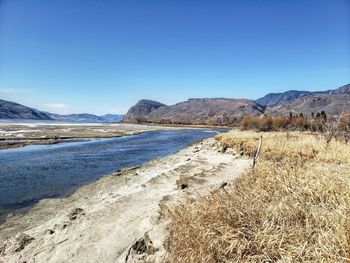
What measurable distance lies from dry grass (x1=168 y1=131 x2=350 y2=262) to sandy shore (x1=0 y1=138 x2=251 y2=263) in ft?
4.21

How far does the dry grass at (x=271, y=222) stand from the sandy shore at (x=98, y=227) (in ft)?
4.21

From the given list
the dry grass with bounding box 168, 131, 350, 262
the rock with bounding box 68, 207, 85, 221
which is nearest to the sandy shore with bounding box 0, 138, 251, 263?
the rock with bounding box 68, 207, 85, 221

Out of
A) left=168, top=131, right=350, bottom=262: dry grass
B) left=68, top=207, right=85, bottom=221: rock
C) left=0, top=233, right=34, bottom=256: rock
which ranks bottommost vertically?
left=0, top=233, right=34, bottom=256: rock

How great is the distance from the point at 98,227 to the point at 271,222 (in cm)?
579

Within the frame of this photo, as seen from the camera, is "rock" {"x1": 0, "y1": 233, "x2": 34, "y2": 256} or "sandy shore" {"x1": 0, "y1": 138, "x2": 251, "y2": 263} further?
"rock" {"x1": 0, "y1": 233, "x2": 34, "y2": 256}

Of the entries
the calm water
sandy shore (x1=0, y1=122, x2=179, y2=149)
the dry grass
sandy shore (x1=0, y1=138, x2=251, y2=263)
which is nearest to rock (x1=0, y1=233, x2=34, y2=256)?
sandy shore (x1=0, y1=138, x2=251, y2=263)

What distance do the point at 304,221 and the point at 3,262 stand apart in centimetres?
745

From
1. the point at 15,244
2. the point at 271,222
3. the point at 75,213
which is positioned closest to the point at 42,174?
the point at 75,213

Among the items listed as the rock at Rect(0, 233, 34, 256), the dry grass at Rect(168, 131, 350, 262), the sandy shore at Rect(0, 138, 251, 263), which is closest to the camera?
the dry grass at Rect(168, 131, 350, 262)

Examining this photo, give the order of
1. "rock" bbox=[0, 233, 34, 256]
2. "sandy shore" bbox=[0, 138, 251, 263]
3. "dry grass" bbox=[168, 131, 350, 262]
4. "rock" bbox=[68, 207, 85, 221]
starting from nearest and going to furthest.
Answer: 1. "dry grass" bbox=[168, 131, 350, 262]
2. "sandy shore" bbox=[0, 138, 251, 263]
3. "rock" bbox=[0, 233, 34, 256]
4. "rock" bbox=[68, 207, 85, 221]

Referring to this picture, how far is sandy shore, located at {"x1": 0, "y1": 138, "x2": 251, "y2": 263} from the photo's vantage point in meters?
7.06

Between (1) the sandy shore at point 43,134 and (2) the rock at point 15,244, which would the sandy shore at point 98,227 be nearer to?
(2) the rock at point 15,244

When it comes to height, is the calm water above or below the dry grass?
below

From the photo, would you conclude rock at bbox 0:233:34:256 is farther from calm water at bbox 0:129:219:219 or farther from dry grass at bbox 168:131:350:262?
dry grass at bbox 168:131:350:262
